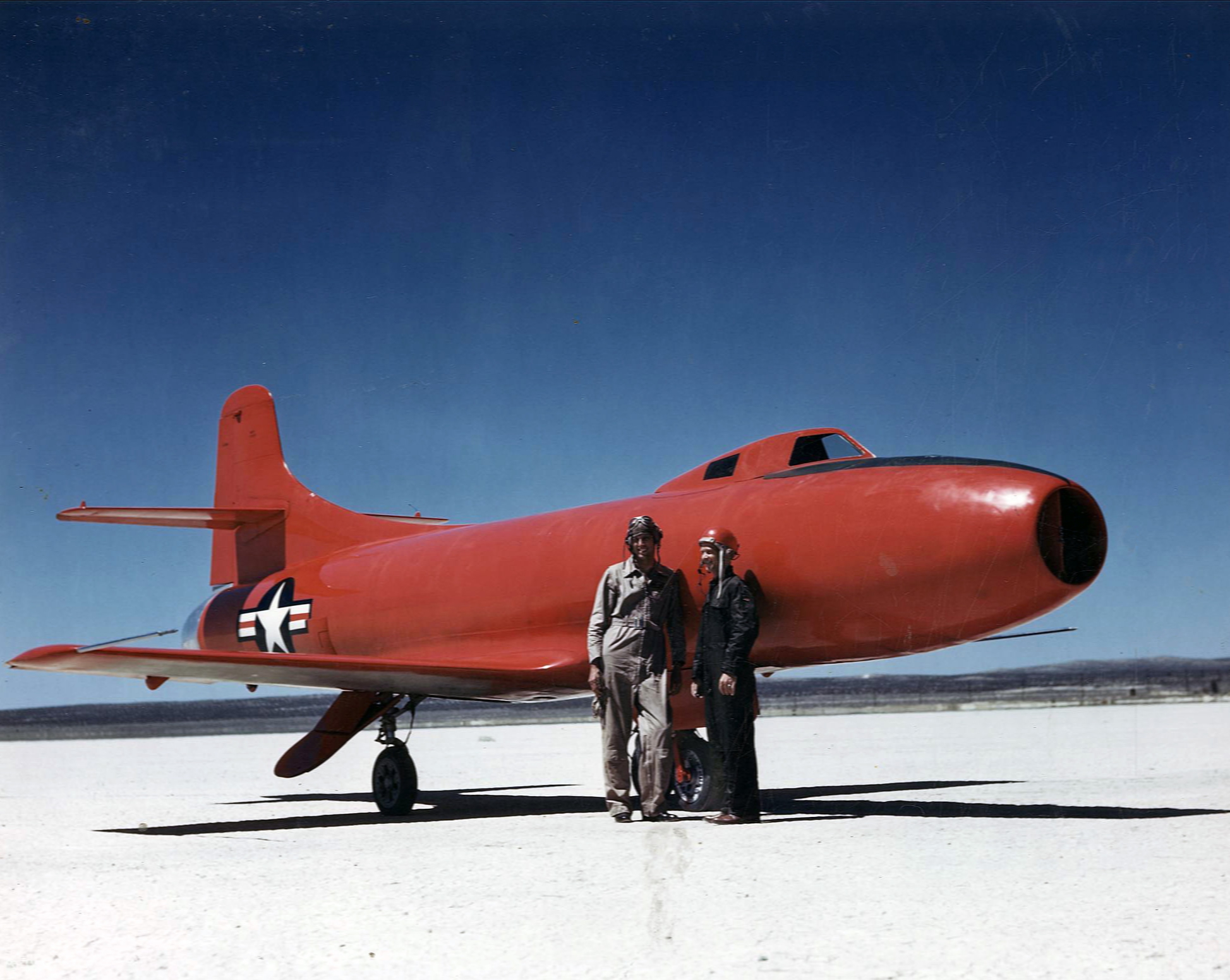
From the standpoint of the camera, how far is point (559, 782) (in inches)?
522

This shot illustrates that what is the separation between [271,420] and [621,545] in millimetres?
7867

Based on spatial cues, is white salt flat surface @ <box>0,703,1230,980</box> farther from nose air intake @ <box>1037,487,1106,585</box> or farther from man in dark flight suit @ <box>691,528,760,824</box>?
nose air intake @ <box>1037,487,1106,585</box>

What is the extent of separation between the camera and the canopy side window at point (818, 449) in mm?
9352

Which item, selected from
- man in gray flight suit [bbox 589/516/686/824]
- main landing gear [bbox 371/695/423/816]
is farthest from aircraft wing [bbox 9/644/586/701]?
man in gray flight suit [bbox 589/516/686/824]

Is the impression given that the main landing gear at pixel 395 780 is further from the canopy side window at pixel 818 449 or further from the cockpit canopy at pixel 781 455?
the canopy side window at pixel 818 449

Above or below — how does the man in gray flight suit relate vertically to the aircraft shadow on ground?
above

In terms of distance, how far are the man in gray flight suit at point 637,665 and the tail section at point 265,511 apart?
18.5 ft

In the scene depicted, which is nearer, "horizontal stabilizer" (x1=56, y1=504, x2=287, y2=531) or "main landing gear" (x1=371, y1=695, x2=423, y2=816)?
"main landing gear" (x1=371, y1=695, x2=423, y2=816)

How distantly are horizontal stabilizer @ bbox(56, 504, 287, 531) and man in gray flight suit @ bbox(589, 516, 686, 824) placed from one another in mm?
7502

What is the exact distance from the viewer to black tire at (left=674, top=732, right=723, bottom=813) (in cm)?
938

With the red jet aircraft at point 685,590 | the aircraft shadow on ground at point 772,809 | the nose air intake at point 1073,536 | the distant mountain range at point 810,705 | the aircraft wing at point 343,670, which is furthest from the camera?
the distant mountain range at point 810,705

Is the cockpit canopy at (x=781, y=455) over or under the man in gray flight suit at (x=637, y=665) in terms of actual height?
over

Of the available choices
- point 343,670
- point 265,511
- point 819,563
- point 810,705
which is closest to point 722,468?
point 819,563

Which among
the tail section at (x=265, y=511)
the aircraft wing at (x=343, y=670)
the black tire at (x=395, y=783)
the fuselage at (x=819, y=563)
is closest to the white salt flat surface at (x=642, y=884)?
the black tire at (x=395, y=783)
